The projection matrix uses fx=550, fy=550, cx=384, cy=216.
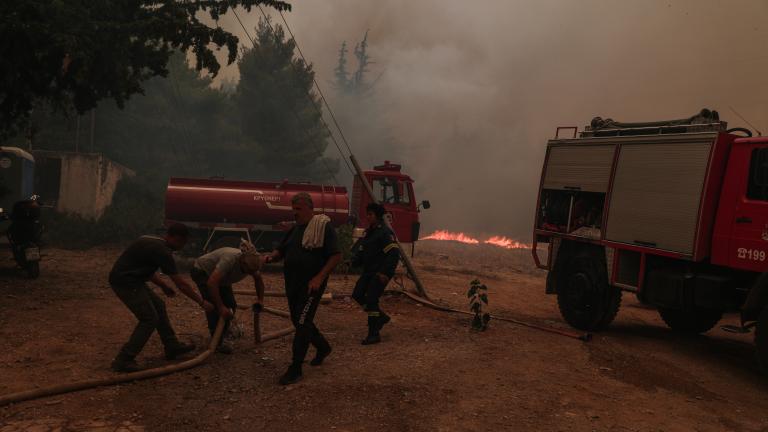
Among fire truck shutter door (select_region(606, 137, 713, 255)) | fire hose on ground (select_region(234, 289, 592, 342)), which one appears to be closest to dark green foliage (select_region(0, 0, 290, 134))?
fire hose on ground (select_region(234, 289, 592, 342))

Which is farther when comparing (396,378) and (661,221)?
(661,221)

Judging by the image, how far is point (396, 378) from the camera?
5793 millimetres

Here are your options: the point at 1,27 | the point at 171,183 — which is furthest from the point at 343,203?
the point at 1,27

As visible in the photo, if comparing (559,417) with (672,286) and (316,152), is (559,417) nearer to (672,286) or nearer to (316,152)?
(672,286)

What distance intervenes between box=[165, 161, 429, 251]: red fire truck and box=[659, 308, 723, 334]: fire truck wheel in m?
6.57

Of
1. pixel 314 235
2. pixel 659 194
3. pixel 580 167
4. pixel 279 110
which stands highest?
pixel 279 110

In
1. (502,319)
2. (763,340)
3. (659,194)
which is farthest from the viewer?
(502,319)

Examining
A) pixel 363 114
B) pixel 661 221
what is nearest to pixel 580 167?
pixel 661 221

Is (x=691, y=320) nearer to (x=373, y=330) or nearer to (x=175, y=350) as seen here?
(x=373, y=330)

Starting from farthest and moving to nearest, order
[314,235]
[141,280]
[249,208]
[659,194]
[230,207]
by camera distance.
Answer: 1. [249,208]
2. [230,207]
3. [659,194]
4. [141,280]
5. [314,235]

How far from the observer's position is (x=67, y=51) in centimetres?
894

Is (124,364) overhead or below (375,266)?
below

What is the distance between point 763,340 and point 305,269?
5462mm

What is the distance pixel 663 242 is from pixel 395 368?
4361mm
